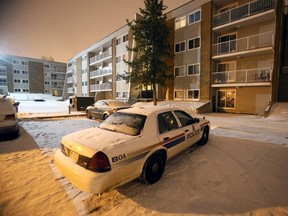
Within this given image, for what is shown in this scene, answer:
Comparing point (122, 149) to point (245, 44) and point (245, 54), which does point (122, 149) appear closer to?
point (245, 54)

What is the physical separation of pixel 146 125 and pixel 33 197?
2583 mm

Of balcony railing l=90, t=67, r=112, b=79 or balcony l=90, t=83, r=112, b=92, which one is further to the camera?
balcony railing l=90, t=67, r=112, b=79

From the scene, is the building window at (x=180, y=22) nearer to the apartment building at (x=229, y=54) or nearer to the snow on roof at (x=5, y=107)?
the apartment building at (x=229, y=54)

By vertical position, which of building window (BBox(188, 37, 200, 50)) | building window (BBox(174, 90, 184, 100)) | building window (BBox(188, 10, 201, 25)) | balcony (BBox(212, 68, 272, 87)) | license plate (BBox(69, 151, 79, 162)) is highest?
building window (BBox(188, 10, 201, 25))

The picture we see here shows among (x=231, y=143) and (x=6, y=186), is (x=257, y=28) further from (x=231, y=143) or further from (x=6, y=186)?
(x=6, y=186)

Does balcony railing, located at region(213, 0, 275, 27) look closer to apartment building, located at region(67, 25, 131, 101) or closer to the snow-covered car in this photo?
apartment building, located at region(67, 25, 131, 101)

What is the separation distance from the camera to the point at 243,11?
16.1 m

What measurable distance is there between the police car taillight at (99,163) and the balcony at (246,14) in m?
18.1

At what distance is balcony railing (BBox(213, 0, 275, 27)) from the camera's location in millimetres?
14791

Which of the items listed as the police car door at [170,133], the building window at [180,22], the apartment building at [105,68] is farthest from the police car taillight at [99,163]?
the building window at [180,22]

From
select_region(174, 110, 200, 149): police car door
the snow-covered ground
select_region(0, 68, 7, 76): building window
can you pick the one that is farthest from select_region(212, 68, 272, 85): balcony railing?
select_region(0, 68, 7, 76): building window

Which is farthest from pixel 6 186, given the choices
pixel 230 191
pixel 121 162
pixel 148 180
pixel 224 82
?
pixel 224 82

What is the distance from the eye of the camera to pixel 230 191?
340cm

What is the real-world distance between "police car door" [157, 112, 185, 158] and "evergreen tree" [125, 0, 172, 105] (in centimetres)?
1617
